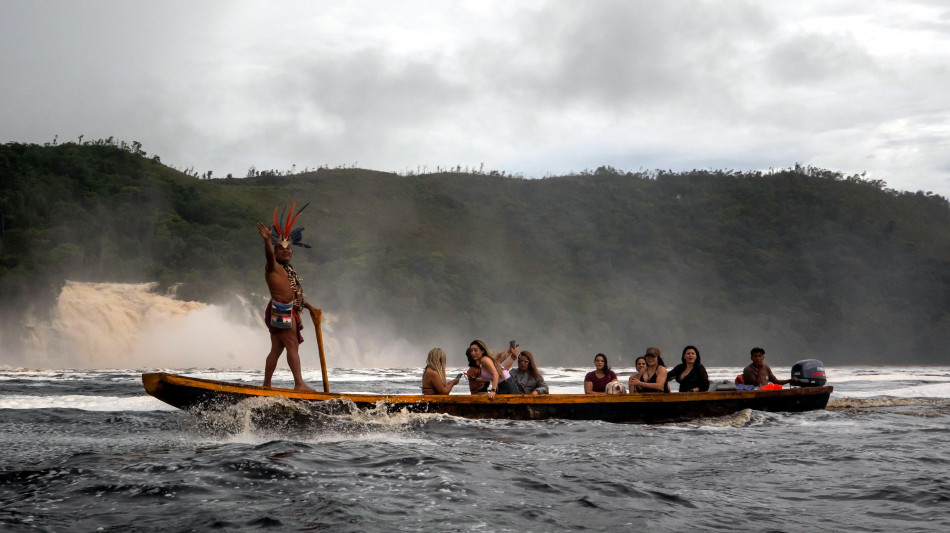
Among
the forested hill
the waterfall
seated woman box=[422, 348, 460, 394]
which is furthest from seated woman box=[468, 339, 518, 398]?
the forested hill

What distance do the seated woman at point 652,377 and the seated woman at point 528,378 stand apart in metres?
1.38

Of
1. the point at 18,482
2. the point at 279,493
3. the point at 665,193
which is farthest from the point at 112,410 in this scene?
the point at 665,193

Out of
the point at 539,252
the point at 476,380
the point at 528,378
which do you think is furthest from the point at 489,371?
the point at 539,252

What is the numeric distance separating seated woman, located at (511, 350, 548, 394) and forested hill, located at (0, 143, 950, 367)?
3320 cm

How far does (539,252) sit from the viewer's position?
249 feet

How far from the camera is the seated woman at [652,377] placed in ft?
42.5

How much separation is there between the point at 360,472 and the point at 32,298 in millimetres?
37605

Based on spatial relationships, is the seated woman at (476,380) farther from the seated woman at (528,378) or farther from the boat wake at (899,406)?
the boat wake at (899,406)

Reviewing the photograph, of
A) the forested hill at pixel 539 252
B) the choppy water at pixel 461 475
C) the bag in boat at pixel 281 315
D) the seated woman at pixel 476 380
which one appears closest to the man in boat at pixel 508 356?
the seated woman at pixel 476 380

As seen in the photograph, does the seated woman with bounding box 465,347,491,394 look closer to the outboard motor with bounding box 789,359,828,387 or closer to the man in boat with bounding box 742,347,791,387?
→ the man in boat with bounding box 742,347,791,387

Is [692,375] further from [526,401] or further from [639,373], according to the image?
[526,401]

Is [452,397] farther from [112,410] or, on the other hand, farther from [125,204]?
[125,204]

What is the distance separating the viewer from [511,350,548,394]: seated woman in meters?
12.9

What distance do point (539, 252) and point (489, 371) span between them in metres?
64.3
